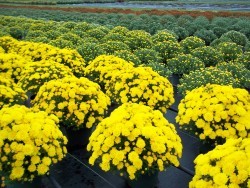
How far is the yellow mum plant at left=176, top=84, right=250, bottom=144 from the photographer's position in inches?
184

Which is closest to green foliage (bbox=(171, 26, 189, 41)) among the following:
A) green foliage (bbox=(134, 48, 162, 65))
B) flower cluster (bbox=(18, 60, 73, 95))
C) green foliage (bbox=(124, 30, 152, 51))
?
green foliage (bbox=(124, 30, 152, 51))

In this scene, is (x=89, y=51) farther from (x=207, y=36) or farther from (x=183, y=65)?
(x=207, y=36)

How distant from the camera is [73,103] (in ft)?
17.4

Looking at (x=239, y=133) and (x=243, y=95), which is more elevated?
(x=243, y=95)

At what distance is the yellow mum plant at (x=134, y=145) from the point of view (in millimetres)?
3914

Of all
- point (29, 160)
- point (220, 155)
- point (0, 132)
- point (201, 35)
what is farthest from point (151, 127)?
point (201, 35)

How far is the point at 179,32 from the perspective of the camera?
18641 millimetres

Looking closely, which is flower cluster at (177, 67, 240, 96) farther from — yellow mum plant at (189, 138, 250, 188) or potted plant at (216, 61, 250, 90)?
yellow mum plant at (189, 138, 250, 188)

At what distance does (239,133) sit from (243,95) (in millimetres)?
661

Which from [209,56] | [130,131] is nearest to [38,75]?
[130,131]

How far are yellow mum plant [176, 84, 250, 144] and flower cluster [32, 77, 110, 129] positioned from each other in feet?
5.02

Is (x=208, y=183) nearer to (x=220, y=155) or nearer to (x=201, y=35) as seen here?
(x=220, y=155)

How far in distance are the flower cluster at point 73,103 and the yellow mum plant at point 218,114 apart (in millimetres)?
1531

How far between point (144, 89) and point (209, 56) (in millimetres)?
5018
